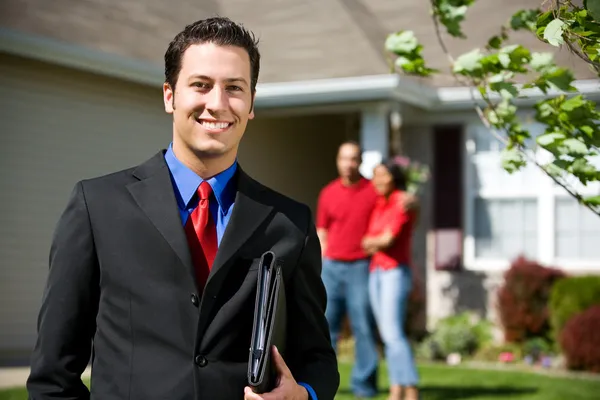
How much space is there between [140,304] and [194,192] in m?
0.28

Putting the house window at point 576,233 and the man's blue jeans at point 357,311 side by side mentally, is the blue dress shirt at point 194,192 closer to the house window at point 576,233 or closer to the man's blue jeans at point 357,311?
the man's blue jeans at point 357,311

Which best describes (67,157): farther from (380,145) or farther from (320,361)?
(320,361)

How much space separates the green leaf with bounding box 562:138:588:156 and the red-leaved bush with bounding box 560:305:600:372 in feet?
22.7

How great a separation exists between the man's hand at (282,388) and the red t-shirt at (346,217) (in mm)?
5299

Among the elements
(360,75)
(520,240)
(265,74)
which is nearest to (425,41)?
(360,75)

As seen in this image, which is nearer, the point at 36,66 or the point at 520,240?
the point at 36,66

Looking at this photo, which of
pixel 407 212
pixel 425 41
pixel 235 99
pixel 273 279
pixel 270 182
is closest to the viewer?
pixel 273 279

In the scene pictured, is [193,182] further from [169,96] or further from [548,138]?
[548,138]

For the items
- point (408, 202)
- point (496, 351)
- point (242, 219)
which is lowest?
point (496, 351)

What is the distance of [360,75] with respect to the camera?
37.2 ft

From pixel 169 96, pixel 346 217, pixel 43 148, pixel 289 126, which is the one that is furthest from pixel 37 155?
pixel 169 96

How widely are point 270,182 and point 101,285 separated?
409 inches

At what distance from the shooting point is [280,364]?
2.03 metres

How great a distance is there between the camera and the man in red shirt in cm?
730
